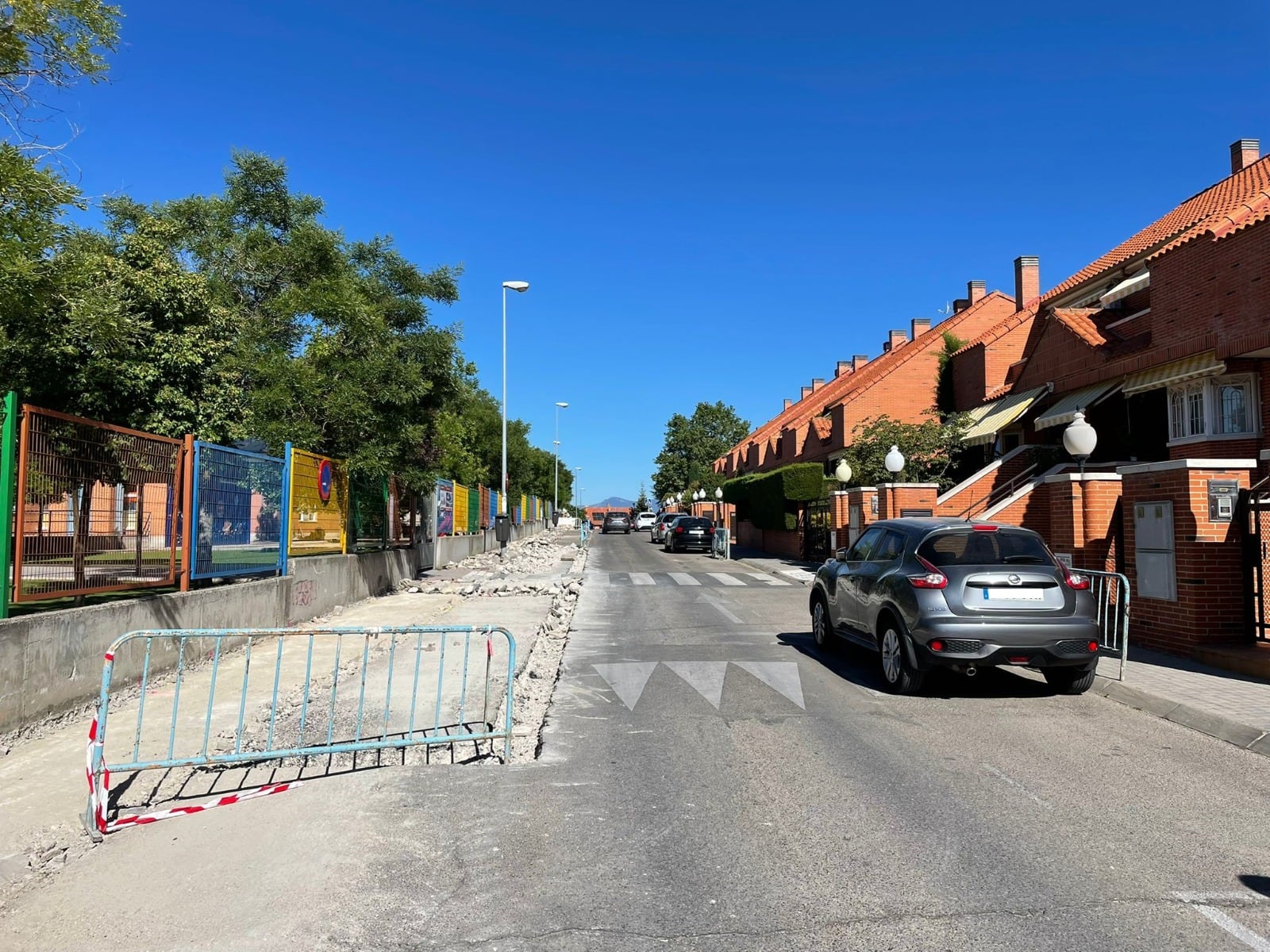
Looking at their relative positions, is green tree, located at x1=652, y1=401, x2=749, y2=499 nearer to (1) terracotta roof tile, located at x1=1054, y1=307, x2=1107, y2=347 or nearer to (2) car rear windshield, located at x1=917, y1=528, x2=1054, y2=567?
(1) terracotta roof tile, located at x1=1054, y1=307, x2=1107, y2=347

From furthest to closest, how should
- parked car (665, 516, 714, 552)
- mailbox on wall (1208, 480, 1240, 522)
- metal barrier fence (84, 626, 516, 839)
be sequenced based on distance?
parked car (665, 516, 714, 552) → mailbox on wall (1208, 480, 1240, 522) → metal barrier fence (84, 626, 516, 839)

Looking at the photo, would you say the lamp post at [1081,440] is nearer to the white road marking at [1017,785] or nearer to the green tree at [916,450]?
the white road marking at [1017,785]

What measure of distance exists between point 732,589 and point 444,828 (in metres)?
14.9

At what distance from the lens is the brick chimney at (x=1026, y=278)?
31.5 metres

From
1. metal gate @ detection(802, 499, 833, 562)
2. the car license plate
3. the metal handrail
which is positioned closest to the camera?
the car license plate

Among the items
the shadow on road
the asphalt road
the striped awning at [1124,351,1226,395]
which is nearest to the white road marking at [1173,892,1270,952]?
the asphalt road

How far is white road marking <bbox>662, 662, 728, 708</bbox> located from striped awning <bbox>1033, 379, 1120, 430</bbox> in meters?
11.5

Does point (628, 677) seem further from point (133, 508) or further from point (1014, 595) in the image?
point (133, 508)

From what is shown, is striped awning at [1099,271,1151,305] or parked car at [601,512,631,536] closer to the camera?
striped awning at [1099,271,1151,305]

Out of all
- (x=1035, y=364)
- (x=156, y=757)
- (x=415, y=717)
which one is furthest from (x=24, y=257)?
(x=1035, y=364)

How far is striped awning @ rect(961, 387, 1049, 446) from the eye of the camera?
2084cm

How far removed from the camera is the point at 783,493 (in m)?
32.8

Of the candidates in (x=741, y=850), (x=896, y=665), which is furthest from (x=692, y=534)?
(x=741, y=850)

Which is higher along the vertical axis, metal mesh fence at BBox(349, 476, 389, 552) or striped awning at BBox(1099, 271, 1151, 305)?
striped awning at BBox(1099, 271, 1151, 305)
